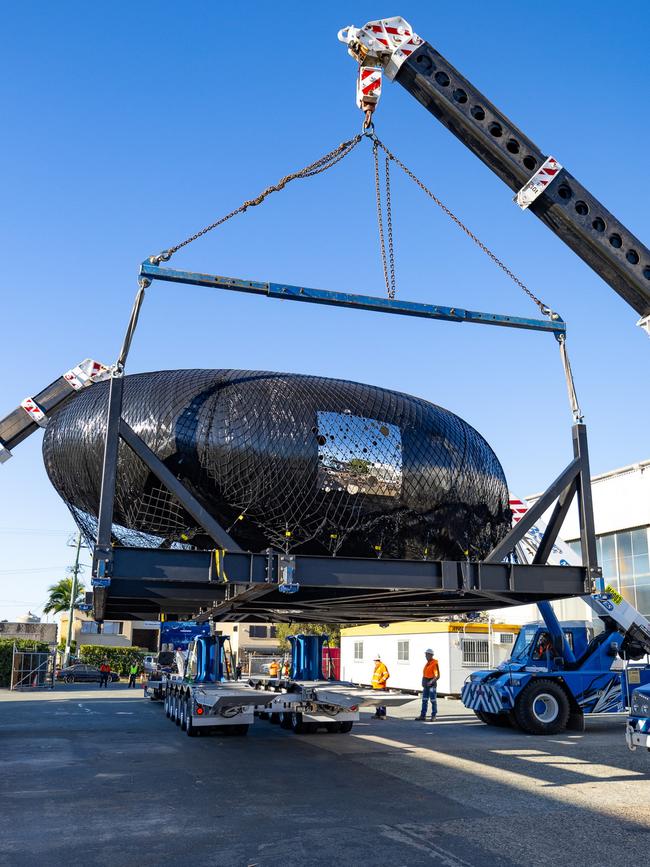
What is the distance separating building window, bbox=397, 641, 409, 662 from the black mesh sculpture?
18717mm

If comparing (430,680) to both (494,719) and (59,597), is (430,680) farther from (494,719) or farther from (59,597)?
(59,597)

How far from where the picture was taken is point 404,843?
6234 mm

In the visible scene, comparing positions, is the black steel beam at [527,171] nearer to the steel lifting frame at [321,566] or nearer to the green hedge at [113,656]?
the steel lifting frame at [321,566]

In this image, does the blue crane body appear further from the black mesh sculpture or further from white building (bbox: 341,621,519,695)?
white building (bbox: 341,621,519,695)

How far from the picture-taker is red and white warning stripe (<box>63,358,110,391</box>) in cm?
1551

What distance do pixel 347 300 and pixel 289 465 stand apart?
236 centimetres

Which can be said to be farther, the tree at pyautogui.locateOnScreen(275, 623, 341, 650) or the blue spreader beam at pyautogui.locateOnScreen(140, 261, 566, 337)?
the tree at pyautogui.locateOnScreen(275, 623, 341, 650)

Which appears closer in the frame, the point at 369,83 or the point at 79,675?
the point at 369,83

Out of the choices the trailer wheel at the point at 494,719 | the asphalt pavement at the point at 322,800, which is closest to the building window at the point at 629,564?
the trailer wheel at the point at 494,719

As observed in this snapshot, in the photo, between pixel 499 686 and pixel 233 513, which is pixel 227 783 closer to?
pixel 233 513

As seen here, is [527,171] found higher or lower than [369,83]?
lower

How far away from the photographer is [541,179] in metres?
9.36

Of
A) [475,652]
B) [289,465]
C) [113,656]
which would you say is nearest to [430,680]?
[475,652]

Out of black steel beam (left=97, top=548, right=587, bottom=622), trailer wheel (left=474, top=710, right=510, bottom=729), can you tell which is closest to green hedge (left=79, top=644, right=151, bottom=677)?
trailer wheel (left=474, top=710, right=510, bottom=729)
